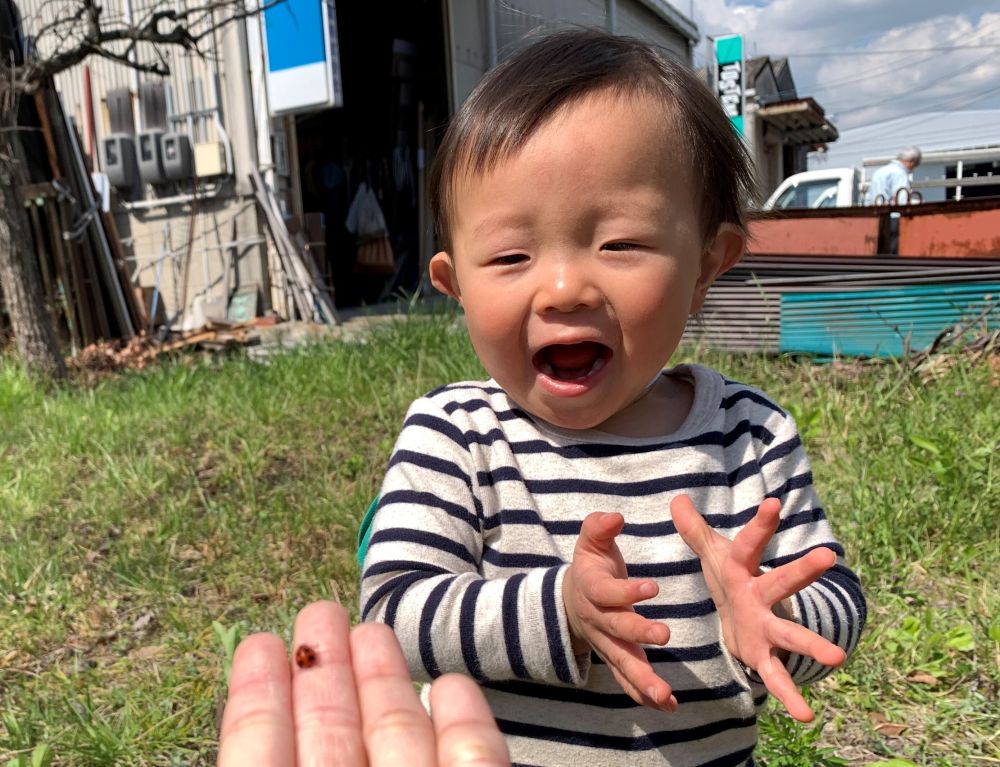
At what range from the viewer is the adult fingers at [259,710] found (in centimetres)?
68

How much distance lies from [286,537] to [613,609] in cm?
209

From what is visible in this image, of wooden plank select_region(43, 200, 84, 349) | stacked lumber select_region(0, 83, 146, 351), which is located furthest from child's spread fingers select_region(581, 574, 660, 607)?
wooden plank select_region(43, 200, 84, 349)

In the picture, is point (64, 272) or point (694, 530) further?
point (64, 272)

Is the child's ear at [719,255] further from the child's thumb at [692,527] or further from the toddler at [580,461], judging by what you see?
the child's thumb at [692,527]

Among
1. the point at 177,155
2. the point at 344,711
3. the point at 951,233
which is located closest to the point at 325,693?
the point at 344,711

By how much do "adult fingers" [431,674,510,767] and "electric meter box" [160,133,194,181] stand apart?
316 inches

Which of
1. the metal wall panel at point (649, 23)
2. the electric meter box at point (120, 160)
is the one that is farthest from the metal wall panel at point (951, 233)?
the metal wall panel at point (649, 23)

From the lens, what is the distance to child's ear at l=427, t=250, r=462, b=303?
47.7 inches

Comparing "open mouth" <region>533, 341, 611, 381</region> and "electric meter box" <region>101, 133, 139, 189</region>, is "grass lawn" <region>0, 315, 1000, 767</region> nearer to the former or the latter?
"open mouth" <region>533, 341, 611, 381</region>

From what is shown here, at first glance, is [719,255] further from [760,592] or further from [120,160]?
[120,160]

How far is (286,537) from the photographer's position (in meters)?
2.73

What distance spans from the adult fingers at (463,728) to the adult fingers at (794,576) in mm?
322

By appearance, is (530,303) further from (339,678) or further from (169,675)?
(169,675)

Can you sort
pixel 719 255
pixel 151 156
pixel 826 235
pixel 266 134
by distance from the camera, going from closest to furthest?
pixel 719 255, pixel 826 235, pixel 266 134, pixel 151 156
